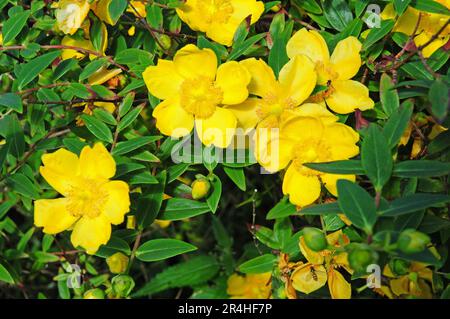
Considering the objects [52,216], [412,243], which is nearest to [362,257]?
[412,243]

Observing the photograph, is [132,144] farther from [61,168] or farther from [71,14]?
[71,14]

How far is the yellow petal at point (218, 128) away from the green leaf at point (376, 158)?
0.27 meters

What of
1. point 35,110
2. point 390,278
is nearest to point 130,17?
point 35,110

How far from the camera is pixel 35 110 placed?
1.45m

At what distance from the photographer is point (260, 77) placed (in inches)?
49.6

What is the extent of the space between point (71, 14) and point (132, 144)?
32 cm

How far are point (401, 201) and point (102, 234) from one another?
56 centimetres

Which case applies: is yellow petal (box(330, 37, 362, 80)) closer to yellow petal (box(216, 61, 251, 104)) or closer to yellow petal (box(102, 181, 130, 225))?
yellow petal (box(216, 61, 251, 104))

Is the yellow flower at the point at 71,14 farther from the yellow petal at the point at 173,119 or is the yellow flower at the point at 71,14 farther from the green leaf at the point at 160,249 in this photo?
the green leaf at the point at 160,249

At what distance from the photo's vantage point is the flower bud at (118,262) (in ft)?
4.48

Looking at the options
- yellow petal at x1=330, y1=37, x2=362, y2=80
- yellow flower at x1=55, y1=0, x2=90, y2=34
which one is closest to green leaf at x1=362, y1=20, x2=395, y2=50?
yellow petal at x1=330, y1=37, x2=362, y2=80

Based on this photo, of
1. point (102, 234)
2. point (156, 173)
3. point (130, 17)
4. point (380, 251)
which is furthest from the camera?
point (130, 17)

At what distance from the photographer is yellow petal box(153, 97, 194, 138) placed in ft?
4.20
